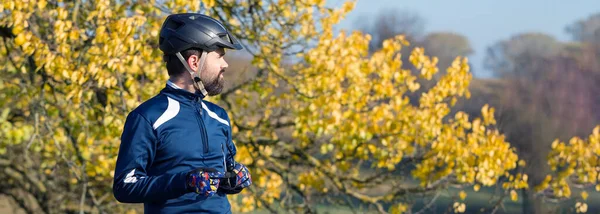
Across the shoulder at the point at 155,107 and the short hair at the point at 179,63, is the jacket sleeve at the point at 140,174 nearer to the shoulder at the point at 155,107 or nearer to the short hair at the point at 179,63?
the shoulder at the point at 155,107

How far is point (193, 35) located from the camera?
128 inches

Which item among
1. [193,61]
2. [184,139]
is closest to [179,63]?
[193,61]

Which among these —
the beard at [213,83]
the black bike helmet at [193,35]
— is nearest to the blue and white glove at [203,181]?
the beard at [213,83]

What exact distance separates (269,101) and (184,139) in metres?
7.01

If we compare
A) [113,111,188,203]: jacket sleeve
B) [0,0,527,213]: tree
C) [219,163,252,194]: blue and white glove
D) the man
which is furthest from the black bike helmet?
[0,0,527,213]: tree

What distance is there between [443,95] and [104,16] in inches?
147

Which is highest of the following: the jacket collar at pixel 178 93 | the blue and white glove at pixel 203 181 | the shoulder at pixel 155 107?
the jacket collar at pixel 178 93

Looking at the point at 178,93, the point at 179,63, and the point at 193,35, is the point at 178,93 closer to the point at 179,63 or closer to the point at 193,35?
the point at 179,63

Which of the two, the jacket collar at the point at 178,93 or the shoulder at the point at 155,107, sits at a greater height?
the jacket collar at the point at 178,93

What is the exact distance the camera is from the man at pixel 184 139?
9.82ft

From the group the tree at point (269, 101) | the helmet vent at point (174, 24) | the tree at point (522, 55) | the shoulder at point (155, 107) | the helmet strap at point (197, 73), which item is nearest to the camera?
the shoulder at point (155, 107)

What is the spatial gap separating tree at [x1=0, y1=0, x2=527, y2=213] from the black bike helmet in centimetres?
318

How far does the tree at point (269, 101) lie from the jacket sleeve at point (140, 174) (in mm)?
3550

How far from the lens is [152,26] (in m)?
7.65
